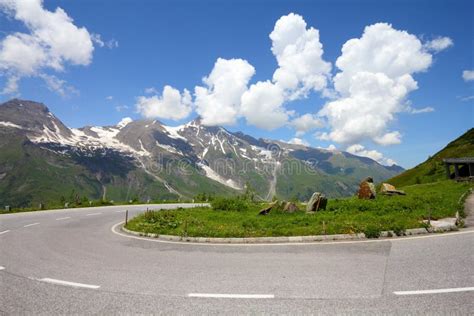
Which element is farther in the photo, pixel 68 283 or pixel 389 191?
pixel 389 191

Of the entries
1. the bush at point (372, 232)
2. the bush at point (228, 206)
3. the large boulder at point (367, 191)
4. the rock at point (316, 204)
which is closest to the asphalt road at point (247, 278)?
the bush at point (372, 232)

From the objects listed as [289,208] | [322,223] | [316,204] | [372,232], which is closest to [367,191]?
[316,204]

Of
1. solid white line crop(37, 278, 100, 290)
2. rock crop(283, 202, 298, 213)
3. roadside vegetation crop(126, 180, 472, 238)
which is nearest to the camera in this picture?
solid white line crop(37, 278, 100, 290)

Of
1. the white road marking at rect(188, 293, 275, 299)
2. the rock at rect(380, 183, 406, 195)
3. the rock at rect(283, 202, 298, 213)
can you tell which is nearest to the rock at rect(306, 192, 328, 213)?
the rock at rect(283, 202, 298, 213)

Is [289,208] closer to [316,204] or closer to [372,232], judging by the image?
[316,204]

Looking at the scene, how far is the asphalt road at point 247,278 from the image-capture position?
6.86m

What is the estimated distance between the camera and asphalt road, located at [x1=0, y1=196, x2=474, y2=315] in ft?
22.5

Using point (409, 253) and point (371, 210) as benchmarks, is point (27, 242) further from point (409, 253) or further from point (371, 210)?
point (371, 210)

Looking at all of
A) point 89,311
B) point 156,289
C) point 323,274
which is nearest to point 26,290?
point 89,311

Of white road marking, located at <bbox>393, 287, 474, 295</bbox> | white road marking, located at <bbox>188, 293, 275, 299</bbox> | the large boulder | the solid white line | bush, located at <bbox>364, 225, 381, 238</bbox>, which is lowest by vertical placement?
the solid white line

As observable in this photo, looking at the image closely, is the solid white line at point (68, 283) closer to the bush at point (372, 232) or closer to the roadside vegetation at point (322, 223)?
the roadside vegetation at point (322, 223)

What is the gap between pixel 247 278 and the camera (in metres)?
8.90

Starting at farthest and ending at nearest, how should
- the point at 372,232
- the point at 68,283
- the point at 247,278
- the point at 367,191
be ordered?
the point at 367,191
the point at 372,232
the point at 247,278
the point at 68,283

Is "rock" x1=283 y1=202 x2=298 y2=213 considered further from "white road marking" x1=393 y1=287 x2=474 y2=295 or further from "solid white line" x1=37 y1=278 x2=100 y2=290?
"solid white line" x1=37 y1=278 x2=100 y2=290
